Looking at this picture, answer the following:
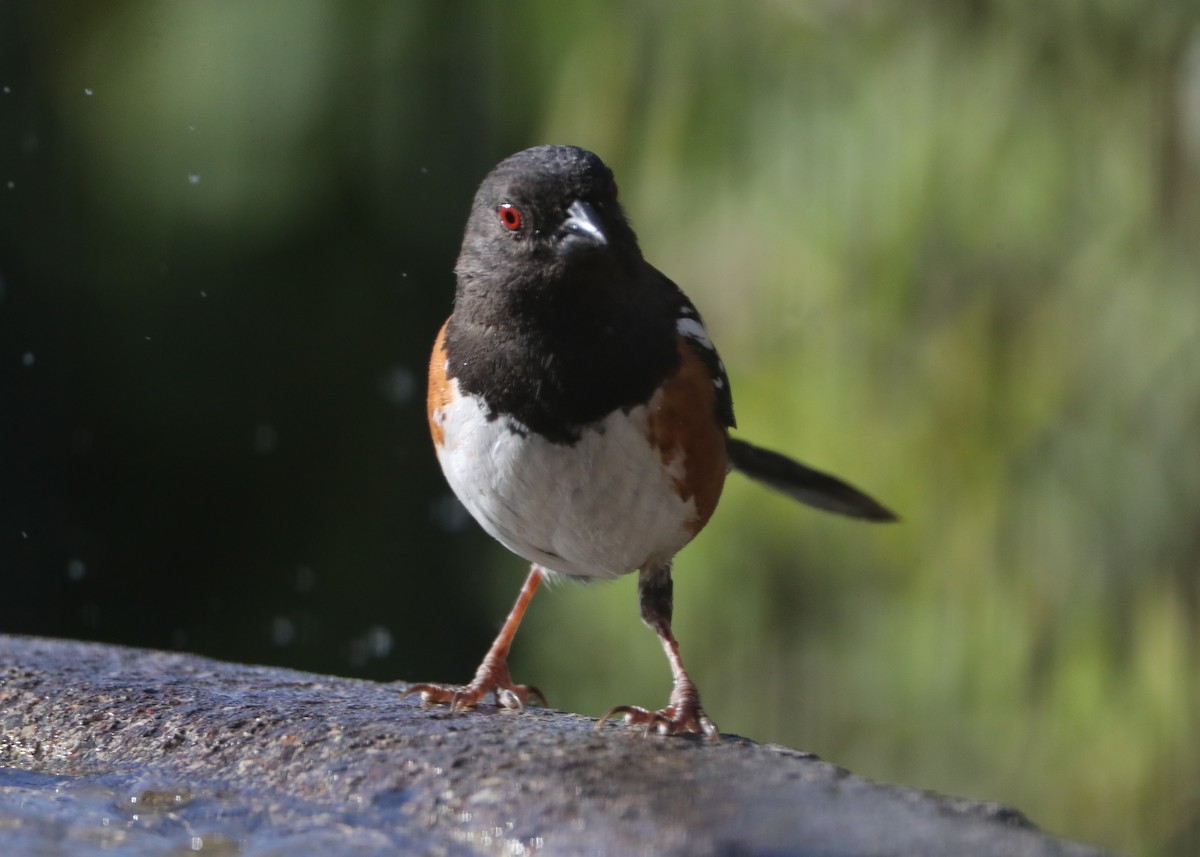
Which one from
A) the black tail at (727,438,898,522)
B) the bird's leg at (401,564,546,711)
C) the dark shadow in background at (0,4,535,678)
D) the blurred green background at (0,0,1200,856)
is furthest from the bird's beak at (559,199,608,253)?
the dark shadow in background at (0,4,535,678)

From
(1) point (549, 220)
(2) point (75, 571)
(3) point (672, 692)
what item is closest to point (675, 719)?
(3) point (672, 692)

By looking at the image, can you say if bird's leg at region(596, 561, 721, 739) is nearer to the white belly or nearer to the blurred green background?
the white belly

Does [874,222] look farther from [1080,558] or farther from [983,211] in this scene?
[1080,558]

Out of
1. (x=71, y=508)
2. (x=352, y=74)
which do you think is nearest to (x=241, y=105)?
(x=352, y=74)

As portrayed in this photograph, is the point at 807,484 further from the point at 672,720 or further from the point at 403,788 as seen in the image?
the point at 403,788

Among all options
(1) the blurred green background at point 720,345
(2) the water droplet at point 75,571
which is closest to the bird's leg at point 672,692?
(1) the blurred green background at point 720,345
